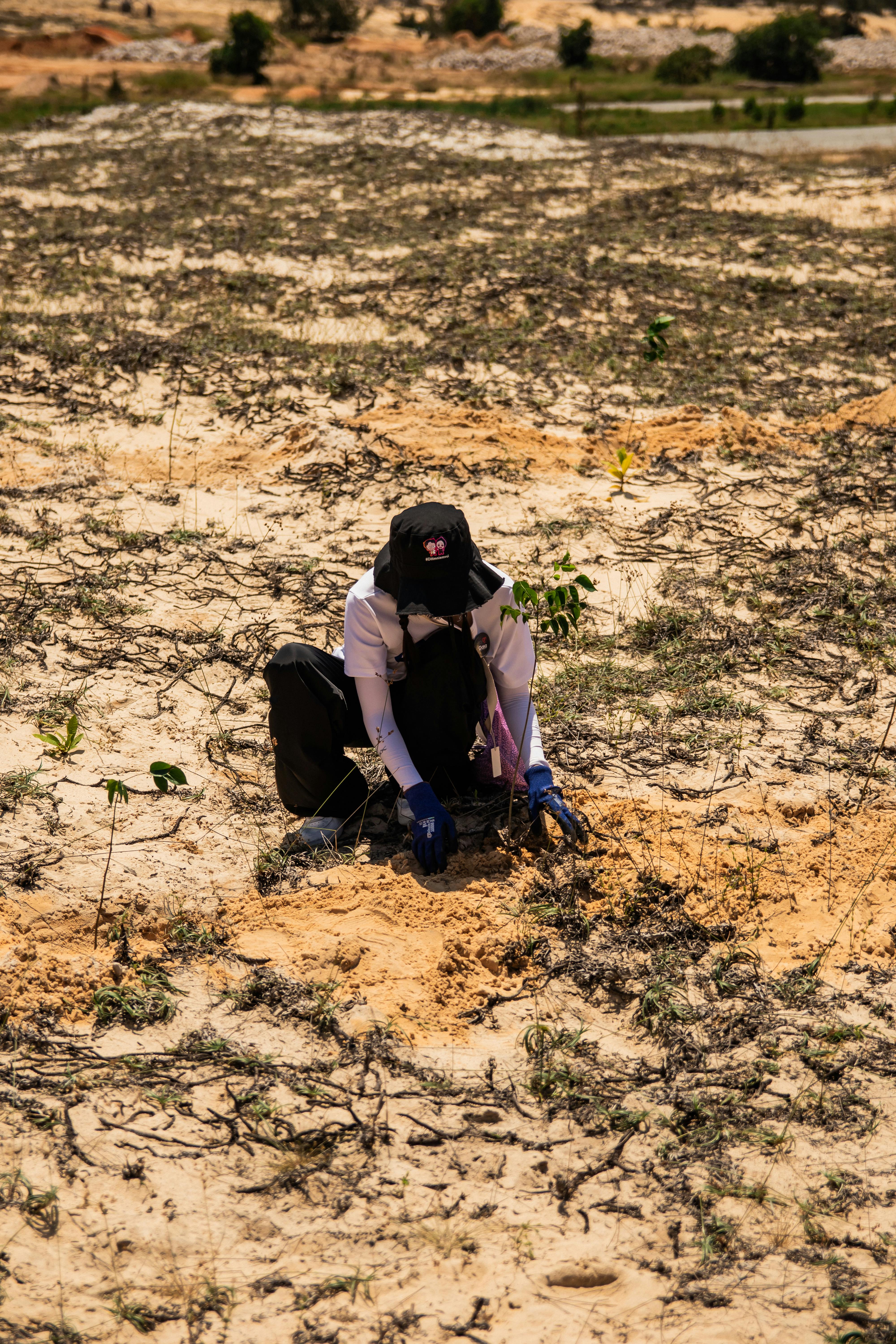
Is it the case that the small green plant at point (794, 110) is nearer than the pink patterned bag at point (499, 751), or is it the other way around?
the pink patterned bag at point (499, 751)

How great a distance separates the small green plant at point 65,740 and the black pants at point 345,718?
1.82 feet

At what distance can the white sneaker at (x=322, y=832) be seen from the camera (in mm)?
2988

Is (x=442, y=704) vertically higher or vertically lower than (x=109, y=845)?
higher

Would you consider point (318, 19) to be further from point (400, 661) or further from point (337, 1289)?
point (337, 1289)

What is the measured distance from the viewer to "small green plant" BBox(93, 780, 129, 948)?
2.54 m

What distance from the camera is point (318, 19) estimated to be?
28.0 m

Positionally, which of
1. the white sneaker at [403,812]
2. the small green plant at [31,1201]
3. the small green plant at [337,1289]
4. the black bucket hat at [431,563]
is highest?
the black bucket hat at [431,563]

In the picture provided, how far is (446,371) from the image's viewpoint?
6.44 meters

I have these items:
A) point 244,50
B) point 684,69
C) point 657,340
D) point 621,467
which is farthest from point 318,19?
point 621,467

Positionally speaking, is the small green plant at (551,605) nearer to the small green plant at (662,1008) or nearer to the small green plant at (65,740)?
the small green plant at (662,1008)

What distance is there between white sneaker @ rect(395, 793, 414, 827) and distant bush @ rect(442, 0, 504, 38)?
1388 inches

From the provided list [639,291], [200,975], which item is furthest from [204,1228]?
[639,291]

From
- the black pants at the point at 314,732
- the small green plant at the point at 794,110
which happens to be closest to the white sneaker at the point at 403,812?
the black pants at the point at 314,732

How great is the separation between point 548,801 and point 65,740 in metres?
1.63
